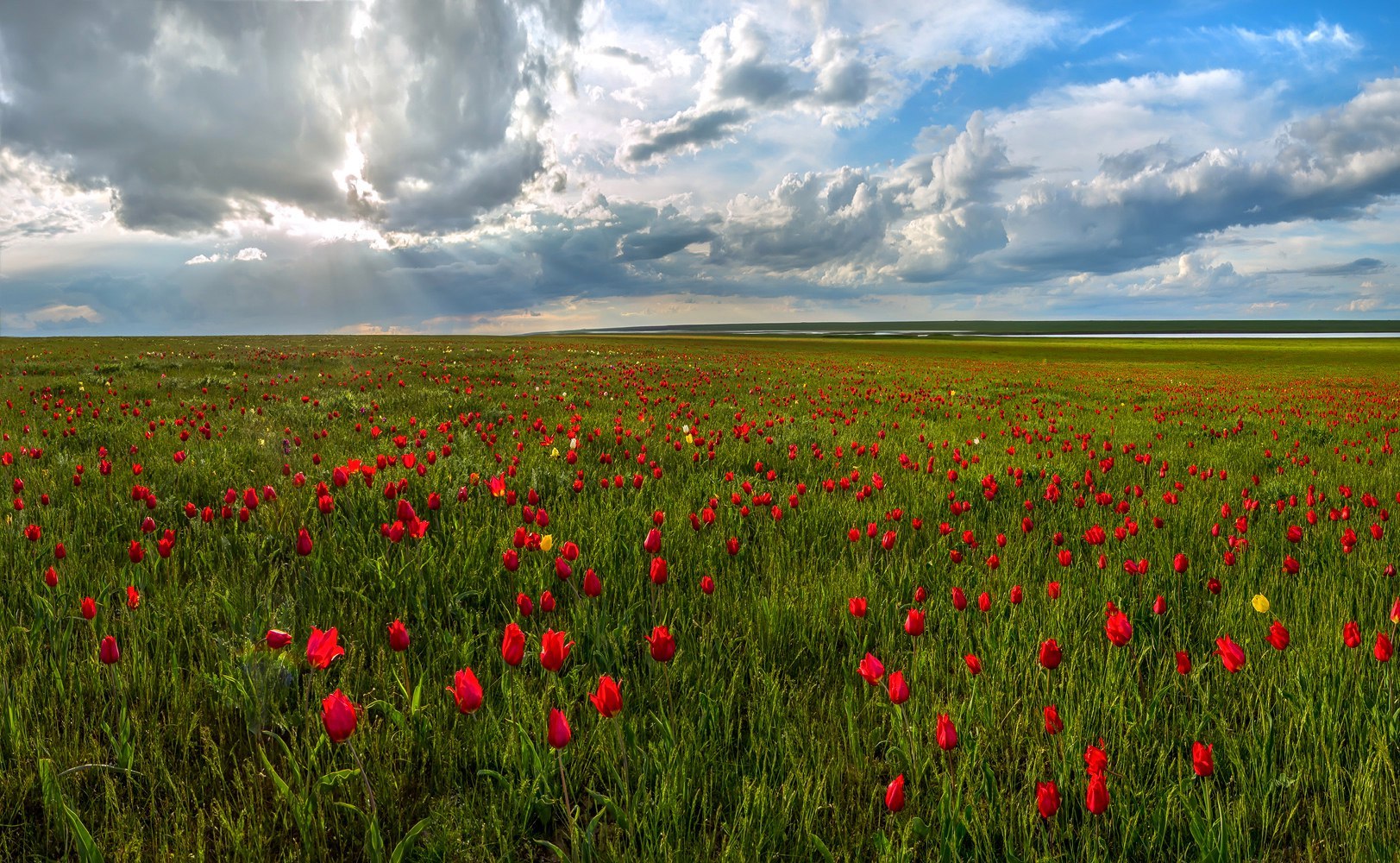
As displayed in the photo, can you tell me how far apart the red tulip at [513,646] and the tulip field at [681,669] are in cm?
1

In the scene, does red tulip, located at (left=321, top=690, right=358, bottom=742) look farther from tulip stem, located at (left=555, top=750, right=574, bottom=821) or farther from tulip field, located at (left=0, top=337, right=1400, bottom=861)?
tulip stem, located at (left=555, top=750, right=574, bottom=821)

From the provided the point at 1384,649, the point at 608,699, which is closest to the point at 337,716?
the point at 608,699

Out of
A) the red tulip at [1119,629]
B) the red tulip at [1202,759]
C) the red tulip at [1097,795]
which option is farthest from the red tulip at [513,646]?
the red tulip at [1119,629]

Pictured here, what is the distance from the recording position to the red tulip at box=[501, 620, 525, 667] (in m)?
1.91

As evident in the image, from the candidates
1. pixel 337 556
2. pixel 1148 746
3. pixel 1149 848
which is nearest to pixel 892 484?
pixel 1148 746

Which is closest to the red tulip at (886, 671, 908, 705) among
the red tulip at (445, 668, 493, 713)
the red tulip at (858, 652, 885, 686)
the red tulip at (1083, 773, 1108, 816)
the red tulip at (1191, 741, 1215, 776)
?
the red tulip at (858, 652, 885, 686)

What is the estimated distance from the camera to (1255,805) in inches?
74.2

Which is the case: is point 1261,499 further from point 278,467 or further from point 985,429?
point 278,467

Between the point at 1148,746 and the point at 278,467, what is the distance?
6362mm

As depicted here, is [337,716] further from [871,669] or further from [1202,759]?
[1202,759]

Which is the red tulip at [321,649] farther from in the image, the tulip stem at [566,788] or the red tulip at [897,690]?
the red tulip at [897,690]

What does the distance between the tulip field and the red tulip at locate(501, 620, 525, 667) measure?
12 millimetres

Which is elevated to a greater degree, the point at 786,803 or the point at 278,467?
the point at 278,467

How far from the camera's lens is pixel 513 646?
1.98 meters
